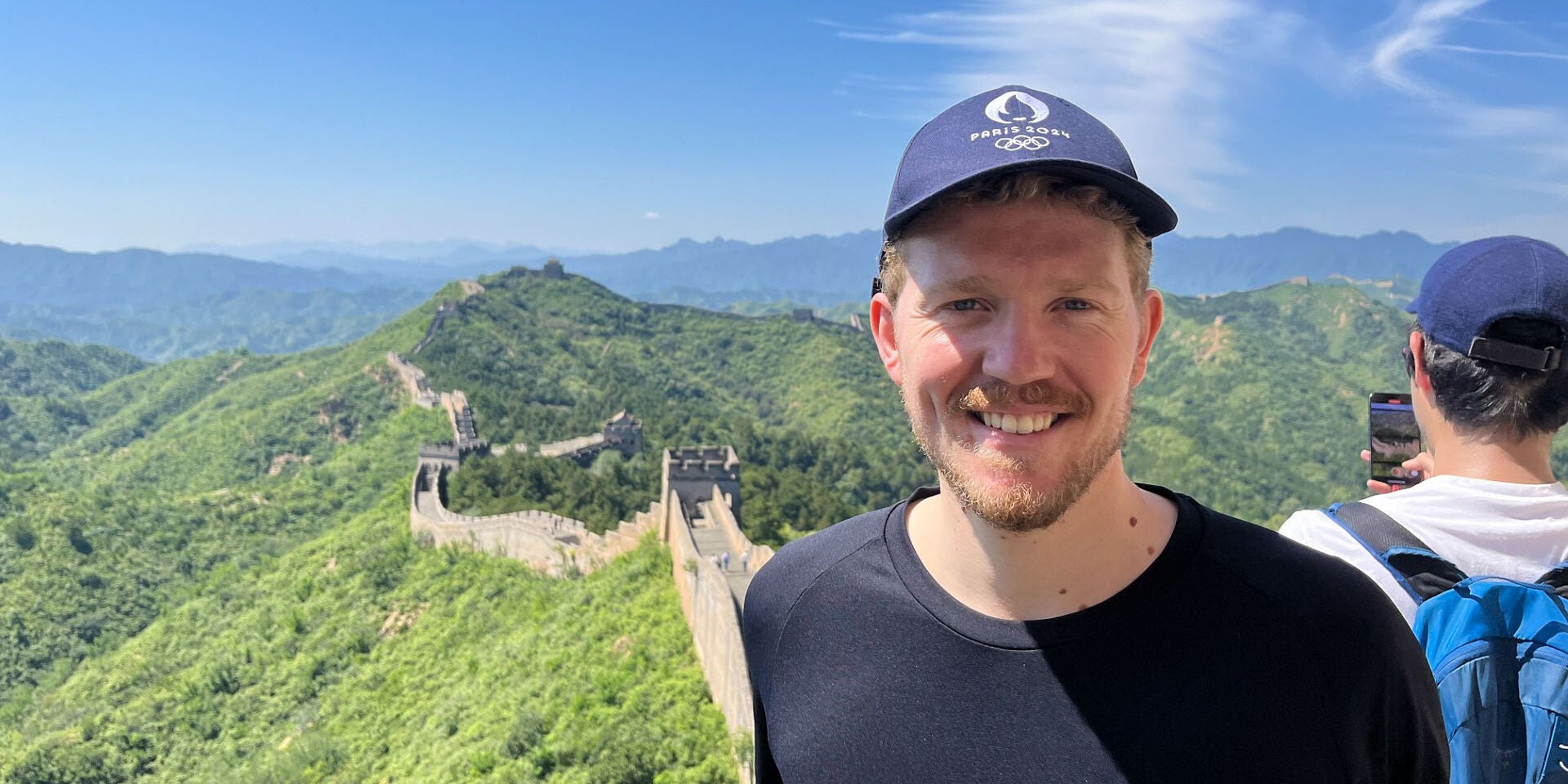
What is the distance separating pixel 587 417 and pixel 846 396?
104 ft

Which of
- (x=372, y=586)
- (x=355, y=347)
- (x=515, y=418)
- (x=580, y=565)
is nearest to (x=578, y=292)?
(x=355, y=347)

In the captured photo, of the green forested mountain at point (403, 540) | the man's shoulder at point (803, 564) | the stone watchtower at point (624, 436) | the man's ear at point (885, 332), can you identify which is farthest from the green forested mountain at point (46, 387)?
the man's ear at point (885, 332)

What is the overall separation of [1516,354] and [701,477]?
2346cm

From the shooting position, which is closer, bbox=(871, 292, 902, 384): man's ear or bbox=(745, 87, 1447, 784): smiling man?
bbox=(745, 87, 1447, 784): smiling man

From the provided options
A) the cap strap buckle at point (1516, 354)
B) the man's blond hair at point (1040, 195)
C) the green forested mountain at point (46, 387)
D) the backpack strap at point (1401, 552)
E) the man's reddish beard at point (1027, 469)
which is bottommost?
the green forested mountain at point (46, 387)

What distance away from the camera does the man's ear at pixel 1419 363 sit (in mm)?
3250

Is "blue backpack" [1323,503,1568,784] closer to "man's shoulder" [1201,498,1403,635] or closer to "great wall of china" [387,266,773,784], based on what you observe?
"man's shoulder" [1201,498,1403,635]

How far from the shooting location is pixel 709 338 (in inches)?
4306

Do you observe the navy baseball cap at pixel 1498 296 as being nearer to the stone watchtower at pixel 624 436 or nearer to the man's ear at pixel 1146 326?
the man's ear at pixel 1146 326

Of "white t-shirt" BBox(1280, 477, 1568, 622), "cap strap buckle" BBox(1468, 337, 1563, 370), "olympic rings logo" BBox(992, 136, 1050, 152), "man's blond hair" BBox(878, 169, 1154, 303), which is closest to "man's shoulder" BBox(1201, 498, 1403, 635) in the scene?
"man's blond hair" BBox(878, 169, 1154, 303)

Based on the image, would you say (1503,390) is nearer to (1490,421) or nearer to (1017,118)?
(1490,421)

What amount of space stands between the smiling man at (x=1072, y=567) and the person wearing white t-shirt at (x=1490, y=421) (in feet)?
3.16

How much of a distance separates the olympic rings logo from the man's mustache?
0.51 metres

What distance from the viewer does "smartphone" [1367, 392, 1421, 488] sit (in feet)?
12.9
